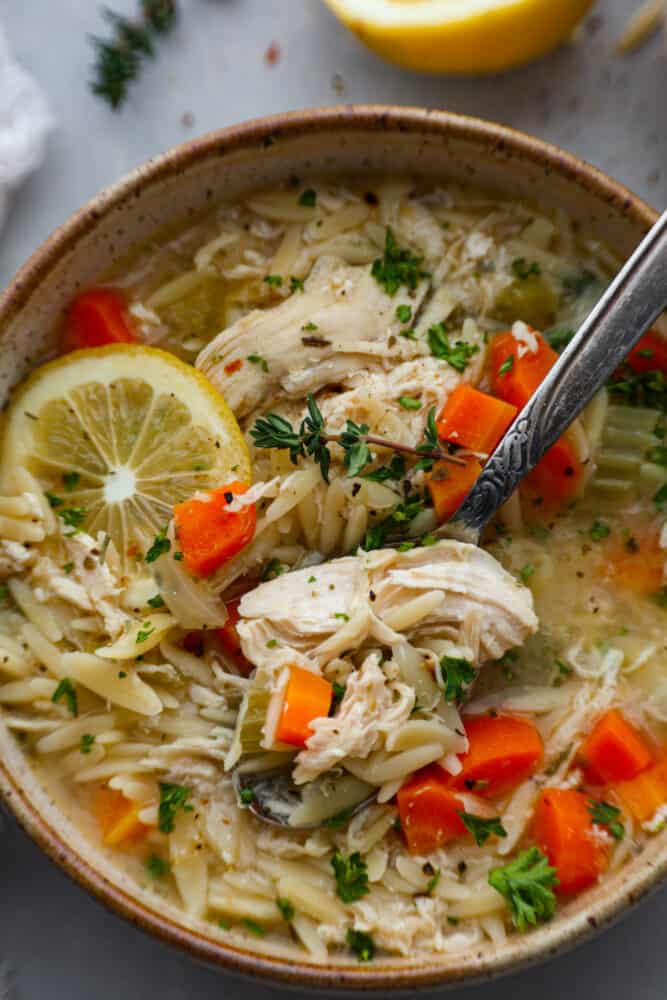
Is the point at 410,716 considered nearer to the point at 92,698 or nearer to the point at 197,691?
the point at 197,691

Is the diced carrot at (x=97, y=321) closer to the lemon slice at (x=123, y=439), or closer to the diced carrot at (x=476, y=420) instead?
the lemon slice at (x=123, y=439)

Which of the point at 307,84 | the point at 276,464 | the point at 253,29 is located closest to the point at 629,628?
the point at 276,464

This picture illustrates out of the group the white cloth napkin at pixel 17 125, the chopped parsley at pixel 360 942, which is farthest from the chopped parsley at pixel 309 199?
the chopped parsley at pixel 360 942

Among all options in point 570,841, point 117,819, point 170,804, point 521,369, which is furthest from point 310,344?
point 570,841

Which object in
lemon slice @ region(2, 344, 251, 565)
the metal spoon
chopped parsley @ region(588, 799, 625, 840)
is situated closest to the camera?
the metal spoon

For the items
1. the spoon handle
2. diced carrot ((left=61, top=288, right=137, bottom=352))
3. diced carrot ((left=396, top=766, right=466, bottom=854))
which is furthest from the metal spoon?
diced carrot ((left=61, top=288, right=137, bottom=352))

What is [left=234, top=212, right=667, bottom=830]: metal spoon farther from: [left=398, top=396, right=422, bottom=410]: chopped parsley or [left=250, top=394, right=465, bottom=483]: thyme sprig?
[left=398, top=396, right=422, bottom=410]: chopped parsley
